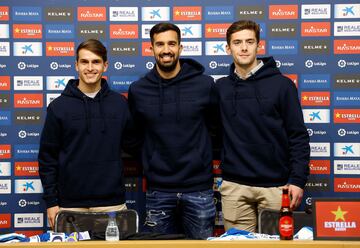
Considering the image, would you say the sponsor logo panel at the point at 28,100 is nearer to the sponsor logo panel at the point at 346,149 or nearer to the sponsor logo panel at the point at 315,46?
the sponsor logo panel at the point at 315,46

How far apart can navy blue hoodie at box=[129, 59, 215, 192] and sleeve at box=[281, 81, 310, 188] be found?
483 millimetres

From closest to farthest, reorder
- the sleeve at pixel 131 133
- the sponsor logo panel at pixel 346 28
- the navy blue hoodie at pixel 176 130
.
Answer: the navy blue hoodie at pixel 176 130
the sleeve at pixel 131 133
the sponsor logo panel at pixel 346 28

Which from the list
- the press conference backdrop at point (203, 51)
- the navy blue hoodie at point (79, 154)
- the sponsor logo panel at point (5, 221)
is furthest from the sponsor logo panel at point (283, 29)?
the sponsor logo panel at point (5, 221)

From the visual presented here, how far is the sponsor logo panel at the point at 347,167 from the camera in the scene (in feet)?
12.4

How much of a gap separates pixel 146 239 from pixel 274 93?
57.6 inches

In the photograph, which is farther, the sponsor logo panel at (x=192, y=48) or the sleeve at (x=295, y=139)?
the sponsor logo panel at (x=192, y=48)

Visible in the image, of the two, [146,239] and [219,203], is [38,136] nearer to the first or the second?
[219,203]

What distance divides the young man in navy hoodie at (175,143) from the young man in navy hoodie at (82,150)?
23cm

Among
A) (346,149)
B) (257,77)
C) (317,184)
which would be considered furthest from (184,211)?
(346,149)

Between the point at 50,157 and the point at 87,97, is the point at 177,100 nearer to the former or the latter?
the point at 87,97

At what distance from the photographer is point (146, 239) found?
213cm

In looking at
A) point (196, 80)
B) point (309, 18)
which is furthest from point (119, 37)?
point (309, 18)

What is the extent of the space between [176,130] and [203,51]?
0.76m

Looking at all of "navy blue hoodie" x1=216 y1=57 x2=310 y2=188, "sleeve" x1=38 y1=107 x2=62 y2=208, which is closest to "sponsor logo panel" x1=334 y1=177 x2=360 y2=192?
"navy blue hoodie" x1=216 y1=57 x2=310 y2=188
